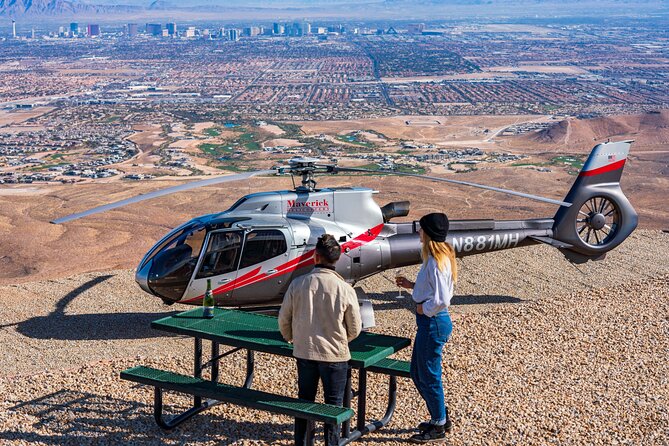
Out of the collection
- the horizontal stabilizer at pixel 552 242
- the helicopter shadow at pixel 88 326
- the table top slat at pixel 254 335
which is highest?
the table top slat at pixel 254 335

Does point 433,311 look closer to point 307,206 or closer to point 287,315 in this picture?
point 287,315

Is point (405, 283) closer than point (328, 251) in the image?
No

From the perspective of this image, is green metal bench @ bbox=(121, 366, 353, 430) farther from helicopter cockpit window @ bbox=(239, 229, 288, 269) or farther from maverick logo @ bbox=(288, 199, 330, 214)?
maverick logo @ bbox=(288, 199, 330, 214)

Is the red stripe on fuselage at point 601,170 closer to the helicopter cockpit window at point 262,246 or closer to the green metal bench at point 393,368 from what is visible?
the helicopter cockpit window at point 262,246

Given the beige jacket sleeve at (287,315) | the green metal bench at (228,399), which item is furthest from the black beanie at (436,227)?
the green metal bench at (228,399)

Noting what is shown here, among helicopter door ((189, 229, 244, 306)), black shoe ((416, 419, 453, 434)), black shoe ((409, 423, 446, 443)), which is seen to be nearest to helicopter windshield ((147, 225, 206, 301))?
helicopter door ((189, 229, 244, 306))

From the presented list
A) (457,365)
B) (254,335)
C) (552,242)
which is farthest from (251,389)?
(552,242)
